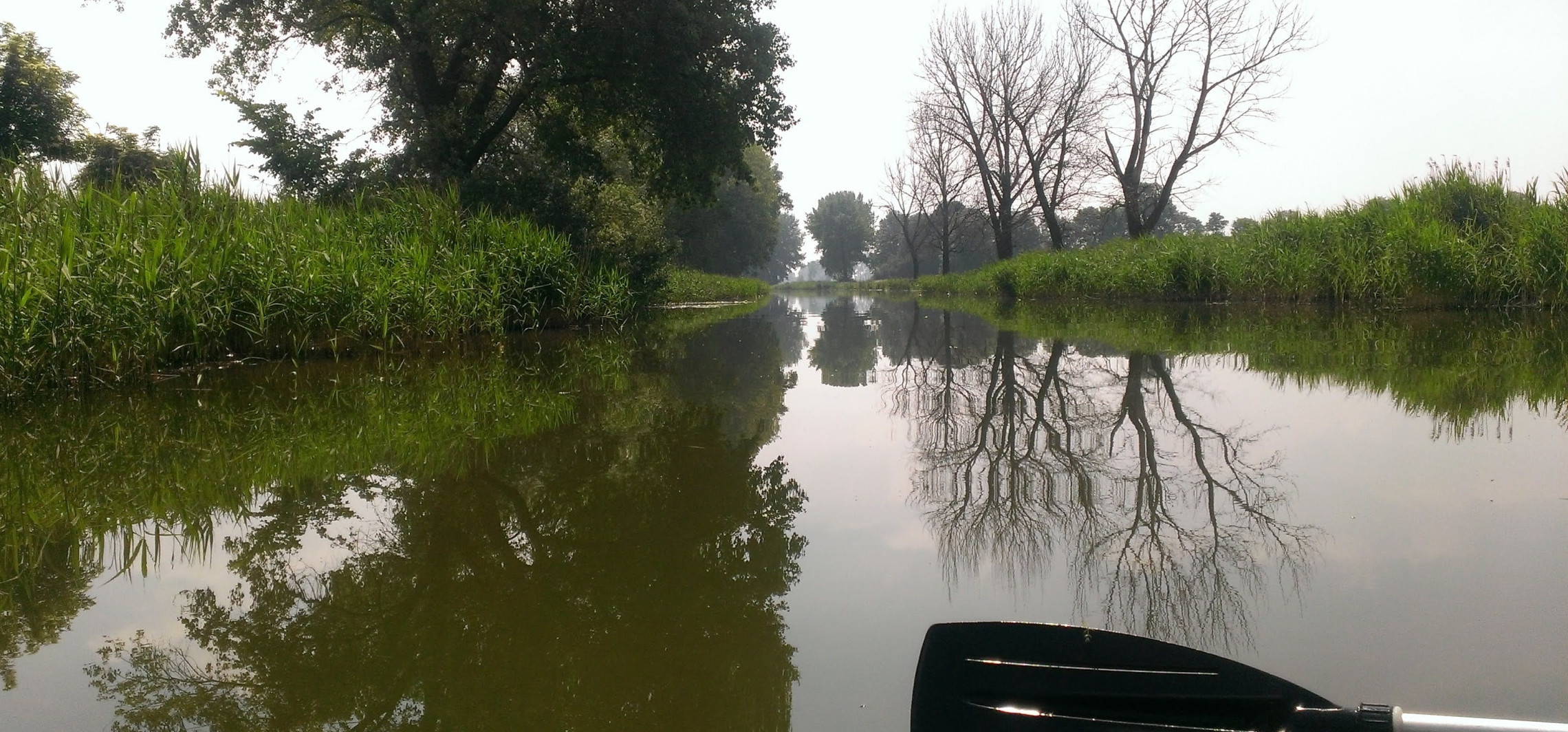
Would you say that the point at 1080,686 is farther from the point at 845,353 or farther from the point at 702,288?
the point at 702,288

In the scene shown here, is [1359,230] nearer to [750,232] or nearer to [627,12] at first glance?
[627,12]

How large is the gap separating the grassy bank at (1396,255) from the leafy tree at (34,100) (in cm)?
3312

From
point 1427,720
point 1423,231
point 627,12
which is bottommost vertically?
point 1427,720

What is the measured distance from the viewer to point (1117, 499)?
7.21 ft

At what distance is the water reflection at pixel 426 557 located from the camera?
126 centimetres

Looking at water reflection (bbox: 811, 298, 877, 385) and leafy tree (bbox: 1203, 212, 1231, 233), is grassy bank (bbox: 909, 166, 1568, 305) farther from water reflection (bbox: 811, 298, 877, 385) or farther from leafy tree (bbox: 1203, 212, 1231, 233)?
leafy tree (bbox: 1203, 212, 1231, 233)

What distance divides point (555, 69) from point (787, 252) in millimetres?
80397

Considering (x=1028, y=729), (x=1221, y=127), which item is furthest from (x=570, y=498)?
(x=1221, y=127)

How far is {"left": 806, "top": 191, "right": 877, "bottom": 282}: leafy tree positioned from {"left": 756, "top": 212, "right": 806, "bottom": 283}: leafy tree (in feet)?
28.0

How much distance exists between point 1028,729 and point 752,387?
370 cm

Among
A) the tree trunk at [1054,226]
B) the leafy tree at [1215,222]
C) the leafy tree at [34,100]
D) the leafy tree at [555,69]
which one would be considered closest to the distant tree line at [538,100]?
the leafy tree at [555,69]

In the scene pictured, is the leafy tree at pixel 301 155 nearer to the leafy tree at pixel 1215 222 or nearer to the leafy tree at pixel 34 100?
the leafy tree at pixel 34 100

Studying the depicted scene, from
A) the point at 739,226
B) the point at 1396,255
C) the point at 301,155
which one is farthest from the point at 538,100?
the point at 739,226

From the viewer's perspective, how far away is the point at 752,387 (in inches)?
185
